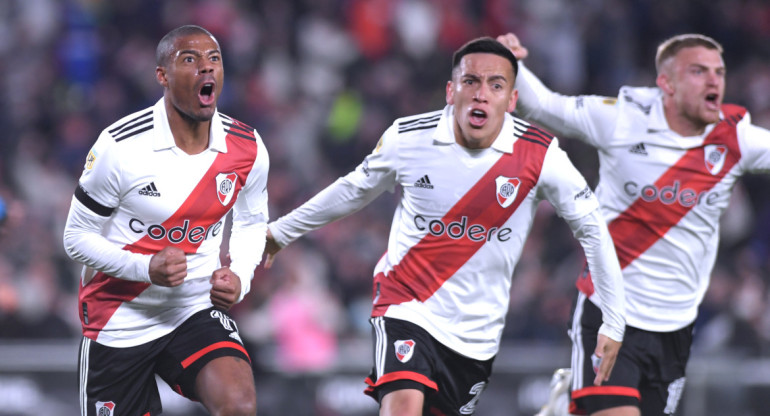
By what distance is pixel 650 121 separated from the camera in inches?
261

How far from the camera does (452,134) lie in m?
6.03

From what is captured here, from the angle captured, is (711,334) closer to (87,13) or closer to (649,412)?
(649,412)

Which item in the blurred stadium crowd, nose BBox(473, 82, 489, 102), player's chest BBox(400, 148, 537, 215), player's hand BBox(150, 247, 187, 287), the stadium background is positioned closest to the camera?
player's hand BBox(150, 247, 187, 287)

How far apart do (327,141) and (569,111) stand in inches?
286

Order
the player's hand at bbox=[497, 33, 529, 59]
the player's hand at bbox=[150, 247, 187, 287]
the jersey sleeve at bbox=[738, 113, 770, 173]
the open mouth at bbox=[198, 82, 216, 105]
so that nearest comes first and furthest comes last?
the player's hand at bbox=[150, 247, 187, 287] < the open mouth at bbox=[198, 82, 216, 105] < the jersey sleeve at bbox=[738, 113, 770, 173] < the player's hand at bbox=[497, 33, 529, 59]

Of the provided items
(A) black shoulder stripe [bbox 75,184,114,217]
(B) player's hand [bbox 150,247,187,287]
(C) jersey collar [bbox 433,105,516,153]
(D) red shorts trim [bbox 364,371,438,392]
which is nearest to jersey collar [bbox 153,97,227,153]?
(A) black shoulder stripe [bbox 75,184,114,217]

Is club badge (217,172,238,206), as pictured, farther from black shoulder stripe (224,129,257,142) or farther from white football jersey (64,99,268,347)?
black shoulder stripe (224,129,257,142)

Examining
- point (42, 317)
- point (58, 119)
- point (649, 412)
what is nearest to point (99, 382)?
point (649, 412)

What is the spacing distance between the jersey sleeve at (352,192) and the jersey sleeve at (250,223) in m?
0.25

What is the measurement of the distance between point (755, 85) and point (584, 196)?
8.93m

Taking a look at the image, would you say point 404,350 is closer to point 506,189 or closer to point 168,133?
point 506,189

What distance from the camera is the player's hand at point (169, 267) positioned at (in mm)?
5465

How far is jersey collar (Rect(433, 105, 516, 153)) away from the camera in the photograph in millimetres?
5973

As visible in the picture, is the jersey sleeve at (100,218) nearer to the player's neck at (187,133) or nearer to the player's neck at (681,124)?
the player's neck at (187,133)
